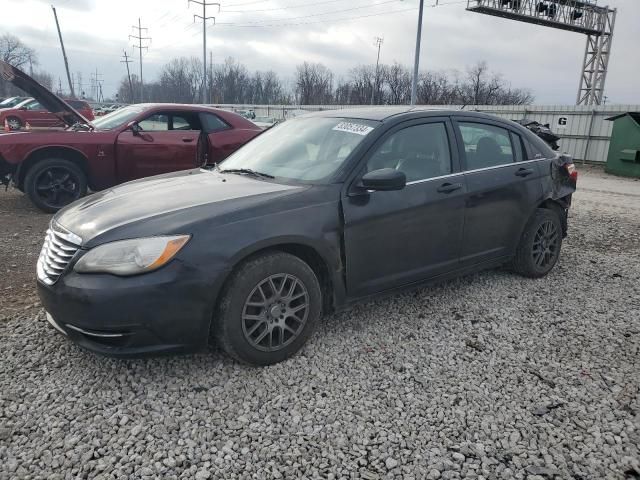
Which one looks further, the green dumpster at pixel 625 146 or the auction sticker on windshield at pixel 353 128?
the green dumpster at pixel 625 146

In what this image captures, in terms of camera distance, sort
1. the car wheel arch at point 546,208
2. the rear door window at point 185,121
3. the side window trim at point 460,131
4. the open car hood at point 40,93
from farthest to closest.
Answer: the rear door window at point 185,121, the open car hood at point 40,93, the car wheel arch at point 546,208, the side window trim at point 460,131

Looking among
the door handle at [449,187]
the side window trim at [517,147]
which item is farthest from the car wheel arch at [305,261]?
the side window trim at [517,147]

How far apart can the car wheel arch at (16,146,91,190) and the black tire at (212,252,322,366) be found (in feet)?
17.2

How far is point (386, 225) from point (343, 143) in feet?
2.30

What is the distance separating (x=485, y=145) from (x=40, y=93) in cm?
641

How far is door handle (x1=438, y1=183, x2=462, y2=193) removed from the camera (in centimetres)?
375

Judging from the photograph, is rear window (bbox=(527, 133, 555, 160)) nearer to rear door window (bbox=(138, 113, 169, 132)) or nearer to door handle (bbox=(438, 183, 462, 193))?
door handle (bbox=(438, 183, 462, 193))

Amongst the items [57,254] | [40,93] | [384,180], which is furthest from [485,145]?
[40,93]

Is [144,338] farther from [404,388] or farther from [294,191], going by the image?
[404,388]

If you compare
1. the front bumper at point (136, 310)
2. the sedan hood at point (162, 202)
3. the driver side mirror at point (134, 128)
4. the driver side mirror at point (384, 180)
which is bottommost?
the front bumper at point (136, 310)

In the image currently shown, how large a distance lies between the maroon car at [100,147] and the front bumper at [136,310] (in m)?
4.23

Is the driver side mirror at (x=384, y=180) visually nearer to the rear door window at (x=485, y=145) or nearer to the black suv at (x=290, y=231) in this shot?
the black suv at (x=290, y=231)

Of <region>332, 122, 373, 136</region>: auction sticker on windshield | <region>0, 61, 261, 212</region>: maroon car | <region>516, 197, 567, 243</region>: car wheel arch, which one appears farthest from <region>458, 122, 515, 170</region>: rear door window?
<region>0, 61, 261, 212</region>: maroon car

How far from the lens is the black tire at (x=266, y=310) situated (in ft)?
9.31
